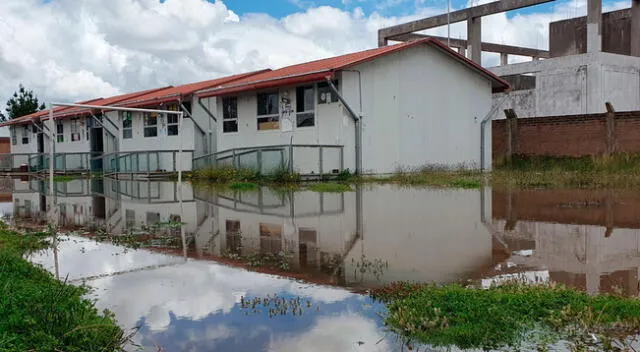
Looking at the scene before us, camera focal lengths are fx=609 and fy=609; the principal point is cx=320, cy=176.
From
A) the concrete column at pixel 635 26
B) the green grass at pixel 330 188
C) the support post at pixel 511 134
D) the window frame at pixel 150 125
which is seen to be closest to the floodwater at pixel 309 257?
the green grass at pixel 330 188

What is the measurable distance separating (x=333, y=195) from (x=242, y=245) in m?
7.23

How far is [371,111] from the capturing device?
71.0 feet

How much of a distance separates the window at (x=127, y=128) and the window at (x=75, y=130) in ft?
20.3

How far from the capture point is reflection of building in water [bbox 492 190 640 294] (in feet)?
19.5

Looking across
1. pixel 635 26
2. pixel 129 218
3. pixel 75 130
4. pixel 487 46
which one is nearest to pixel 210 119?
pixel 75 130

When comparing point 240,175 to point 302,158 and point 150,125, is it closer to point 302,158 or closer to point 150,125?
point 302,158

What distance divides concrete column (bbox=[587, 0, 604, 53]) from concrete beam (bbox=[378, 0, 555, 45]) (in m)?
2.44

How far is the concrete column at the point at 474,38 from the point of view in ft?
115

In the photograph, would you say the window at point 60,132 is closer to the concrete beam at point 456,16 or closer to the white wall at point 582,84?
the concrete beam at point 456,16

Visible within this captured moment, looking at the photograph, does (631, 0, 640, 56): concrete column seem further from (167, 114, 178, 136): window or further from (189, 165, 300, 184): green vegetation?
(167, 114, 178, 136): window

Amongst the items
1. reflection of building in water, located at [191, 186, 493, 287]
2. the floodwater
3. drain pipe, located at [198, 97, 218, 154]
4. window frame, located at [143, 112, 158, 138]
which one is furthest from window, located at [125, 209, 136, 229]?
window frame, located at [143, 112, 158, 138]

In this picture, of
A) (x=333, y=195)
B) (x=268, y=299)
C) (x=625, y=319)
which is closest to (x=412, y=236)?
(x=268, y=299)

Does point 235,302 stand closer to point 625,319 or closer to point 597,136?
point 625,319

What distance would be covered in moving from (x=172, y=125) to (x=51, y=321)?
25.4 m
